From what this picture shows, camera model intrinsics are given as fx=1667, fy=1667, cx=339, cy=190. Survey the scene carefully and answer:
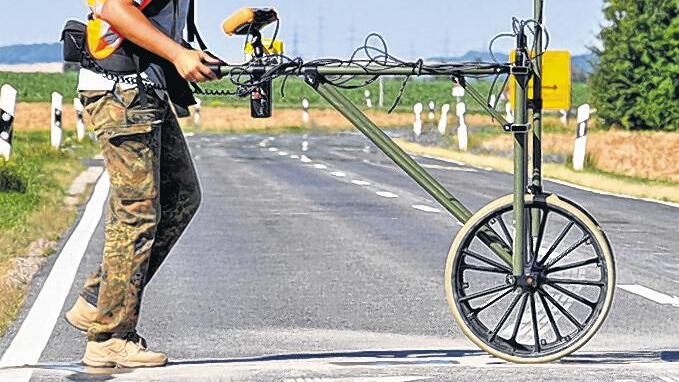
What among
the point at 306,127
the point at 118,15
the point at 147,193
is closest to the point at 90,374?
the point at 147,193

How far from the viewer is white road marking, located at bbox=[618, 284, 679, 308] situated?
9266mm

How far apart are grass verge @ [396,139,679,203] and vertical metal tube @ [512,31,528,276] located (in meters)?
13.0

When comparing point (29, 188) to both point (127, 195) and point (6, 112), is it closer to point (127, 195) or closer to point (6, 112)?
point (6, 112)

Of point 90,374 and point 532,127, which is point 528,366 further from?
point 90,374

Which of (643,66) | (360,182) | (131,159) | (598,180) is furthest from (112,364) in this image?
(643,66)

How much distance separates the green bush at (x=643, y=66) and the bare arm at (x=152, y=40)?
23003mm

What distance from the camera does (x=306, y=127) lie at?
60.2 meters

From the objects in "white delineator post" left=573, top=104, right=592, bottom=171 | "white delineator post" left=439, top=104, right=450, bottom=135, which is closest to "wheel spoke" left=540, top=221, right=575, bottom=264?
"white delineator post" left=573, top=104, right=592, bottom=171

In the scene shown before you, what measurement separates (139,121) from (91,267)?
15.6 ft

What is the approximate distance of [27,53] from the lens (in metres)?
164

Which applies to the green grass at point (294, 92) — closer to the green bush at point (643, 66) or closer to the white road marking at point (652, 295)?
the green bush at point (643, 66)

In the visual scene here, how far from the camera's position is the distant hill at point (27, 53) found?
18544 mm

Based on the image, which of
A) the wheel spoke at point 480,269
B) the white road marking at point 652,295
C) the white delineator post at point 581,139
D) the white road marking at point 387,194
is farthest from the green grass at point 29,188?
the white delineator post at point 581,139

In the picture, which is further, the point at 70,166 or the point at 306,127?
the point at 306,127
